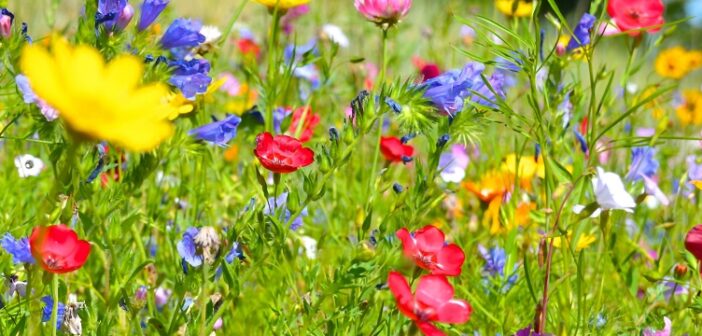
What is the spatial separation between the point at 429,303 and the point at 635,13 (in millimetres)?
822

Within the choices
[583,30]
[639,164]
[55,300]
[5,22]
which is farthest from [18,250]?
[639,164]

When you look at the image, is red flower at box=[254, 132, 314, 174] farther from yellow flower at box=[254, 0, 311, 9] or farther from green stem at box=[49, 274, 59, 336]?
yellow flower at box=[254, 0, 311, 9]

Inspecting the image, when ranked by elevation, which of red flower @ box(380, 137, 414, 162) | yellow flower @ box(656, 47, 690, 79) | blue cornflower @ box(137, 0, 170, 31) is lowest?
yellow flower @ box(656, 47, 690, 79)

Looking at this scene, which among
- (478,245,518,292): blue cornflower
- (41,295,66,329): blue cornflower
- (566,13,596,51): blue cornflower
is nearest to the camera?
(41,295,66,329): blue cornflower

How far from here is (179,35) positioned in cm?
121

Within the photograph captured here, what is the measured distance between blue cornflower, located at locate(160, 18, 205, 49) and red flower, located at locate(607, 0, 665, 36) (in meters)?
0.65

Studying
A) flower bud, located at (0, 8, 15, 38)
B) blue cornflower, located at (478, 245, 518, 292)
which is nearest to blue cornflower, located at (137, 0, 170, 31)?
flower bud, located at (0, 8, 15, 38)

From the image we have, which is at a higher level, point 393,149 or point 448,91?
point 448,91

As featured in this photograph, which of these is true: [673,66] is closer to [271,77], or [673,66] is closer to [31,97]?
[271,77]

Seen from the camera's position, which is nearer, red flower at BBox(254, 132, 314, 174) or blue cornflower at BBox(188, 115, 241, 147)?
red flower at BBox(254, 132, 314, 174)

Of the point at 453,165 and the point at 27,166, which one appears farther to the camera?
the point at 453,165

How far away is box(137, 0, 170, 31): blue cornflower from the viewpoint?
1153 mm

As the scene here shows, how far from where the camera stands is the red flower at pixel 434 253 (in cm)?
104

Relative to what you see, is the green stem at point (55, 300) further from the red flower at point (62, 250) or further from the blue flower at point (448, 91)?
the blue flower at point (448, 91)
